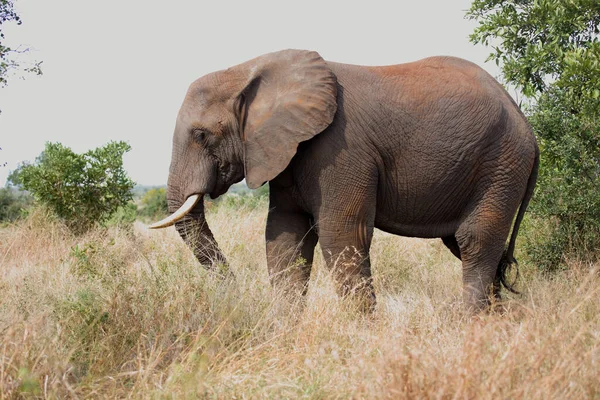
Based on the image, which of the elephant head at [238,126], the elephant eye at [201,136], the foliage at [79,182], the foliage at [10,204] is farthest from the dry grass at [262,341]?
the foliage at [10,204]

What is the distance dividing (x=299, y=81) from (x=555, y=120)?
3598mm

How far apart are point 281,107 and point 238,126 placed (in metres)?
0.40

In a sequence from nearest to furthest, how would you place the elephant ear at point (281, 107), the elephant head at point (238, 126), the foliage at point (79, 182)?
the elephant ear at point (281, 107) → the elephant head at point (238, 126) → the foliage at point (79, 182)

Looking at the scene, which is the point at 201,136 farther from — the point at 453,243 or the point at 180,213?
the point at 453,243

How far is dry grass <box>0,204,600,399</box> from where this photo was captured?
13.1 feet

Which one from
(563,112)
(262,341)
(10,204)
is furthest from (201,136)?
(10,204)

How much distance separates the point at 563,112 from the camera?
901 centimetres

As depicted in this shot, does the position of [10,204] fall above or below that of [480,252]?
below

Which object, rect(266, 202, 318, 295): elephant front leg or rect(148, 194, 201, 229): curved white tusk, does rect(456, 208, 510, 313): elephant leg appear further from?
rect(148, 194, 201, 229): curved white tusk

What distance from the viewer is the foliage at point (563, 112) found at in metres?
8.57

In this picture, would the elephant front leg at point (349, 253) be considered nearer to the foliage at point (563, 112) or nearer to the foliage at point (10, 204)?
the foliage at point (563, 112)

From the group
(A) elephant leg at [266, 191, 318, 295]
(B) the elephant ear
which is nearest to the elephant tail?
(A) elephant leg at [266, 191, 318, 295]

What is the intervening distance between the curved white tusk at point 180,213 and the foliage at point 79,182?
16.4 ft

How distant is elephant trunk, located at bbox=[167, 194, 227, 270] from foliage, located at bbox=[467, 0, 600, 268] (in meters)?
3.95
